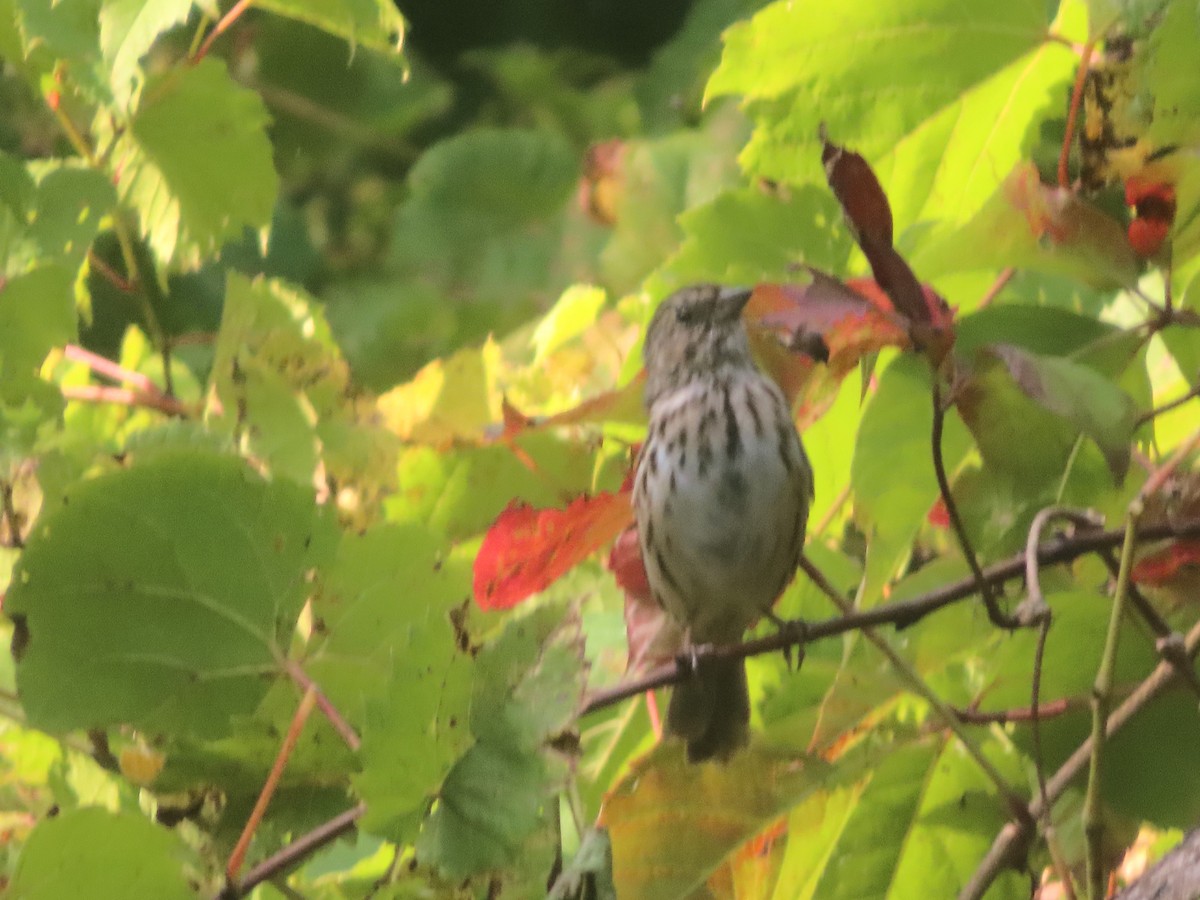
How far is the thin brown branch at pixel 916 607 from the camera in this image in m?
0.61

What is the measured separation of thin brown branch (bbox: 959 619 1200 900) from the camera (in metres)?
0.66

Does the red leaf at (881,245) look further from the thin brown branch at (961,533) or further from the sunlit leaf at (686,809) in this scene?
the sunlit leaf at (686,809)

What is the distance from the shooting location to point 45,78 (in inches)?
33.4

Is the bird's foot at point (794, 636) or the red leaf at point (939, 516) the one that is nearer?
the bird's foot at point (794, 636)

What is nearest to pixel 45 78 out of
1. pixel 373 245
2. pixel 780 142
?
pixel 780 142

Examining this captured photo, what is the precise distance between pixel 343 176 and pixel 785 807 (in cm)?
196

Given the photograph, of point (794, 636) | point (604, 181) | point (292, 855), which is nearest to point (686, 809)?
point (794, 636)

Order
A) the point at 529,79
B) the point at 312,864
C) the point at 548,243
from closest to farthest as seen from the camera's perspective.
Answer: the point at 312,864, the point at 548,243, the point at 529,79

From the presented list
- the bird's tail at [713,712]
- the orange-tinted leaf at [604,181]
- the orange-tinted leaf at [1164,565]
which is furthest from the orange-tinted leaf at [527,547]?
the orange-tinted leaf at [604,181]

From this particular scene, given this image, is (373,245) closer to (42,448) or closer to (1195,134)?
(42,448)

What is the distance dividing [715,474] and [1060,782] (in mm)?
424

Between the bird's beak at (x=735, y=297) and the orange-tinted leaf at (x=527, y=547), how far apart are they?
231 mm

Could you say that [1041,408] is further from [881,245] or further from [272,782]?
[272,782]

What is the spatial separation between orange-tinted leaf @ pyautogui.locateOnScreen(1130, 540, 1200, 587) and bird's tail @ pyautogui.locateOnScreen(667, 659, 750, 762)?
237mm
